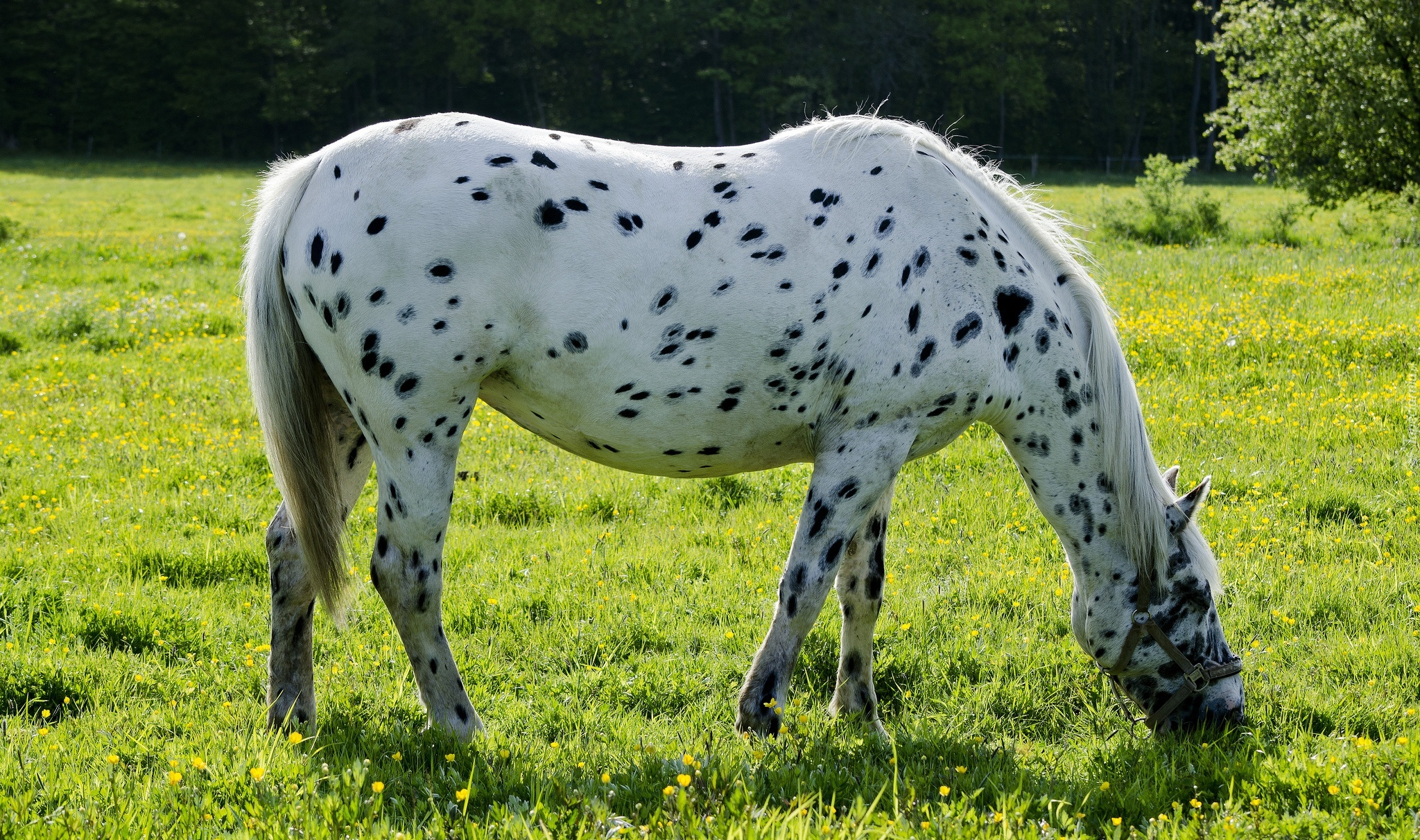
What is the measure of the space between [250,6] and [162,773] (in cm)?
6022

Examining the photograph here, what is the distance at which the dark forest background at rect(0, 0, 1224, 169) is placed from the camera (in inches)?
2035

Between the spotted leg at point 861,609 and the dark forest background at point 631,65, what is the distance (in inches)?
1895

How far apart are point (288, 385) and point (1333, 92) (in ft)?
60.9

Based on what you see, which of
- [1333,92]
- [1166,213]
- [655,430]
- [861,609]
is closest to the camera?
[655,430]

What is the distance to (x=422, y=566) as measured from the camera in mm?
3627

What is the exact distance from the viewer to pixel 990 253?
3.75 meters

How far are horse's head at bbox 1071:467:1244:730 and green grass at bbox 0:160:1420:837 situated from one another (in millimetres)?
145

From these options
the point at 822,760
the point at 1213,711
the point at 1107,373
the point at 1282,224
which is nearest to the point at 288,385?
the point at 822,760

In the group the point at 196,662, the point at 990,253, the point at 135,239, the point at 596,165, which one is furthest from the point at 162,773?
the point at 135,239

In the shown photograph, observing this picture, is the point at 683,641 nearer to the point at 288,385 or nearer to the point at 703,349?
the point at 703,349

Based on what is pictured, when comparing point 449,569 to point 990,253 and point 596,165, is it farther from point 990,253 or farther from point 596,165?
point 990,253

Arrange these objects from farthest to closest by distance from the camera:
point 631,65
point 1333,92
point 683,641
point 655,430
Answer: point 631,65 < point 1333,92 < point 683,641 < point 655,430

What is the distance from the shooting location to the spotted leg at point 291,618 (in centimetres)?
395

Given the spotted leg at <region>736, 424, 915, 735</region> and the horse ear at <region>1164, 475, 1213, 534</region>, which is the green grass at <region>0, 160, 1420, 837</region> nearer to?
the spotted leg at <region>736, 424, 915, 735</region>
